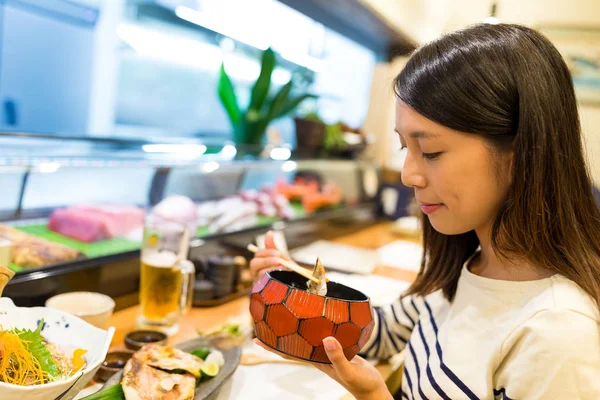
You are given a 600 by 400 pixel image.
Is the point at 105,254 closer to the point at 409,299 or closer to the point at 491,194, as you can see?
the point at 409,299

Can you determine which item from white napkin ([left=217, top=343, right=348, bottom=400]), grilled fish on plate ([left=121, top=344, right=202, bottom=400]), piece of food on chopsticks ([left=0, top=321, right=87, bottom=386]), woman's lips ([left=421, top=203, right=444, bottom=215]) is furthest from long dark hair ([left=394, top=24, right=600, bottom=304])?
piece of food on chopsticks ([left=0, top=321, right=87, bottom=386])

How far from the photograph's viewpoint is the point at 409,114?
91 centimetres

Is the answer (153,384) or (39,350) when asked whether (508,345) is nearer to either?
(153,384)

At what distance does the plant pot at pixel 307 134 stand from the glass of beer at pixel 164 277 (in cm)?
155

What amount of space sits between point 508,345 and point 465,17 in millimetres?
4345

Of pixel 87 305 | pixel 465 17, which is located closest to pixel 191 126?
pixel 87 305

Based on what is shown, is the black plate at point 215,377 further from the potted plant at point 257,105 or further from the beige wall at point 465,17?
the beige wall at point 465,17

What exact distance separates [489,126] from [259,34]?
6.70ft

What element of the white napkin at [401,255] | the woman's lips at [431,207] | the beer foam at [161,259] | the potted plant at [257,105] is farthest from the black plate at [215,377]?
the potted plant at [257,105]

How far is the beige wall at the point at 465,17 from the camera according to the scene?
3.58m

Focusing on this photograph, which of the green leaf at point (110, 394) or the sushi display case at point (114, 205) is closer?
the green leaf at point (110, 394)

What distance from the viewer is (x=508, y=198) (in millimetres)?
901

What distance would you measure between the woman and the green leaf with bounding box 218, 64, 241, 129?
60.1 inches

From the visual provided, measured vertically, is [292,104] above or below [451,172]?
above
